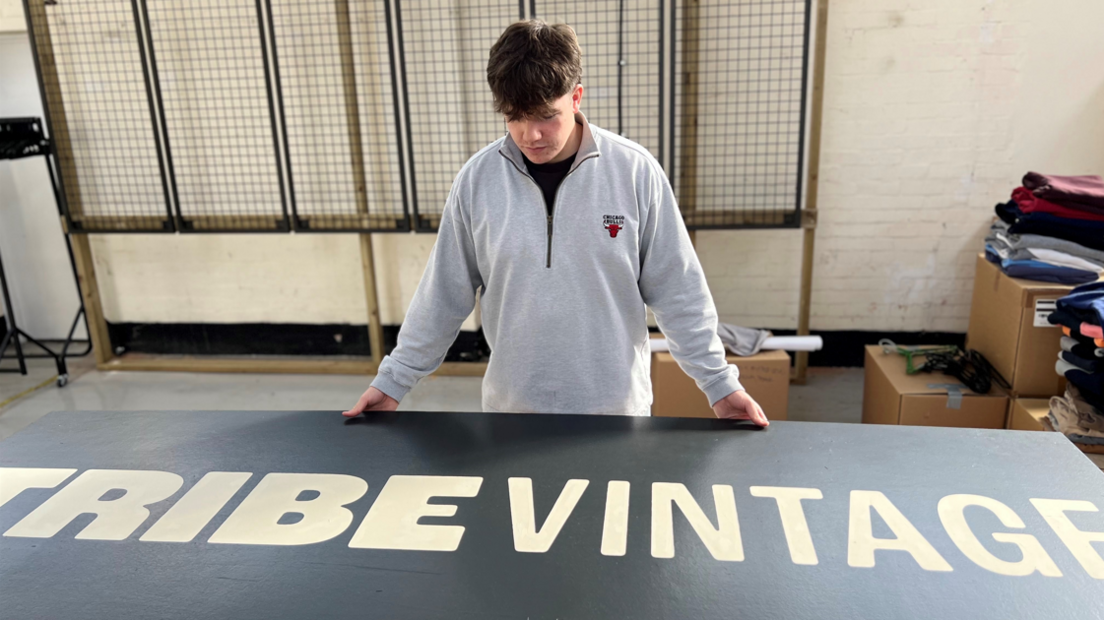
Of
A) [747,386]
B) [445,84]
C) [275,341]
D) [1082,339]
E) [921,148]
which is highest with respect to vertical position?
[445,84]

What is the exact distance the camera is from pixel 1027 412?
255 centimetres

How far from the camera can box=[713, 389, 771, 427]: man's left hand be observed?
4.82ft

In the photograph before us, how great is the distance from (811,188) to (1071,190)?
1.20 metres

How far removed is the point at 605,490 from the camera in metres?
1.25

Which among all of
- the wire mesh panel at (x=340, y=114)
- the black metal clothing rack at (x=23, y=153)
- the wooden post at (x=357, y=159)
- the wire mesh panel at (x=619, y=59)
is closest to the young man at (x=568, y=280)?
the wire mesh panel at (x=619, y=59)

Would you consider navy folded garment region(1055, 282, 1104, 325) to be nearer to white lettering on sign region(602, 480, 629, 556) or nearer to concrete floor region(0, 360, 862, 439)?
concrete floor region(0, 360, 862, 439)

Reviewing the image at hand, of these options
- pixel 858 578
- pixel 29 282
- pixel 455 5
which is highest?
pixel 455 5

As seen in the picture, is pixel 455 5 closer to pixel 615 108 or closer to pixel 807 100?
pixel 615 108

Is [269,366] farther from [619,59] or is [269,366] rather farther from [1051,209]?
[1051,209]

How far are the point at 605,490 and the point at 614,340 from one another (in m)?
0.41

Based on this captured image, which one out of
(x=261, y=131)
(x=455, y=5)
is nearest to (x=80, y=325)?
(x=261, y=131)

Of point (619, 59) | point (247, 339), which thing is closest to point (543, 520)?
point (619, 59)

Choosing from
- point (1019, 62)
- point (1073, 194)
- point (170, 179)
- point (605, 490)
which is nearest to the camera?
point (605, 490)

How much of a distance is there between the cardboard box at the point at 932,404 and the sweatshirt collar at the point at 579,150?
185 cm
